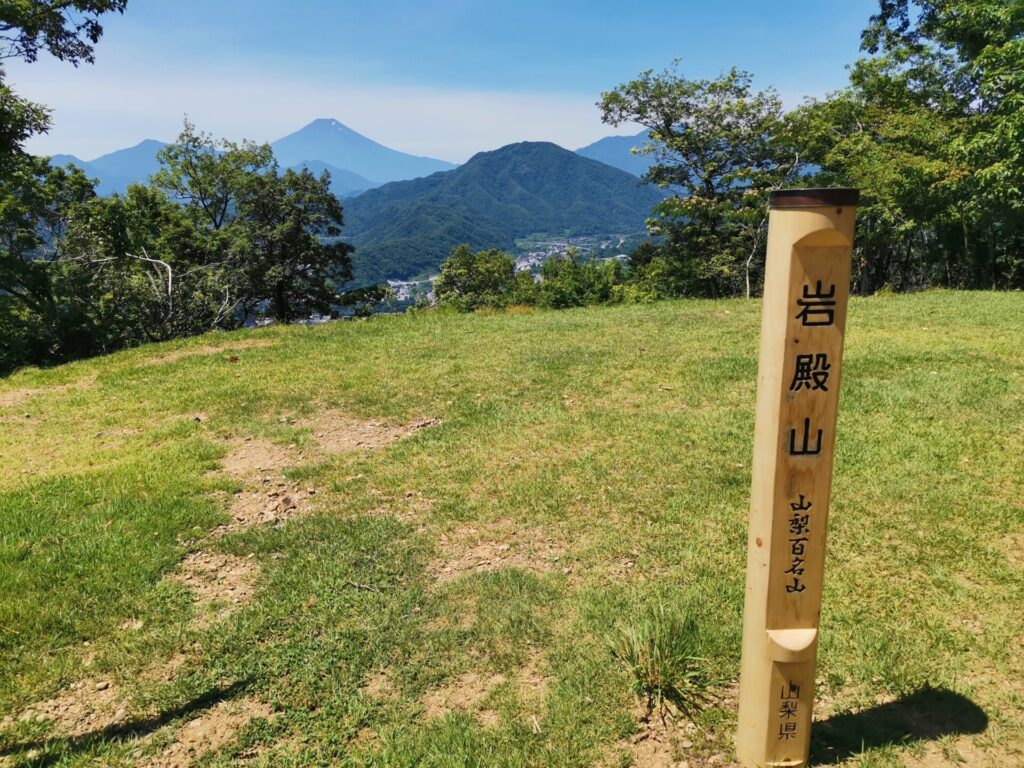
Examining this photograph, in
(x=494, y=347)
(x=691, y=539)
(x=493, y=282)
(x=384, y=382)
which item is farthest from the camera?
(x=493, y=282)

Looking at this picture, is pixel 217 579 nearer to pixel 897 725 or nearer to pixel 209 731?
pixel 209 731

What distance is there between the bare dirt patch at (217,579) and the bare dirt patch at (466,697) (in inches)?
57.4

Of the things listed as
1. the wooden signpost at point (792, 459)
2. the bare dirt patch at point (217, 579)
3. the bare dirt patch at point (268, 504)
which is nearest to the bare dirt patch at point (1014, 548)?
the wooden signpost at point (792, 459)

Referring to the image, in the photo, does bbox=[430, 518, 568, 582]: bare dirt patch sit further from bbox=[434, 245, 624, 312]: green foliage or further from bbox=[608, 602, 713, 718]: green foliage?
bbox=[434, 245, 624, 312]: green foliage

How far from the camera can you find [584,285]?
31.1m

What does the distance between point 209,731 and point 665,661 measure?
6.85ft

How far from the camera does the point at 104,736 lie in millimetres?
2635

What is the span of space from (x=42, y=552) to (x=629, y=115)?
22.5 metres

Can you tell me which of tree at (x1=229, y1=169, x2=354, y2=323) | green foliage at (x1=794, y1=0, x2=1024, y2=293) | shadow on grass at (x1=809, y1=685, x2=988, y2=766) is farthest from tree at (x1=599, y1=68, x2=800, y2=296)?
shadow on grass at (x1=809, y1=685, x2=988, y2=766)

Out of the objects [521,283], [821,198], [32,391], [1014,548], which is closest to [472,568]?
[821,198]

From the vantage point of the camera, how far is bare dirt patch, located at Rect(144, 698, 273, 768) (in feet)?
8.27

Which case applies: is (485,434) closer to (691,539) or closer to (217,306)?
(691,539)

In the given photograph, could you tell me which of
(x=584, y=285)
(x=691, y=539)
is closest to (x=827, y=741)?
(x=691, y=539)

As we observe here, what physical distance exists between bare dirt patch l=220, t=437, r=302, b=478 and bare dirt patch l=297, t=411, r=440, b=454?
1.20 feet
